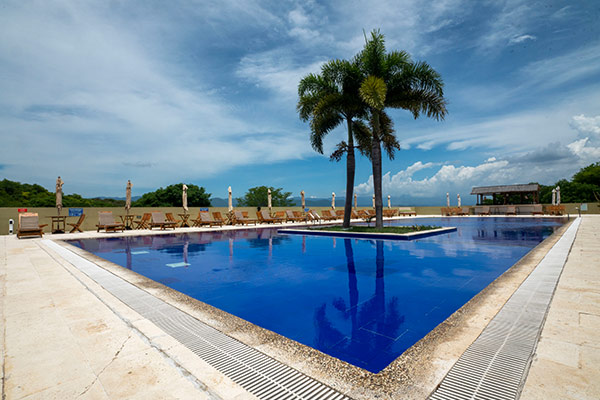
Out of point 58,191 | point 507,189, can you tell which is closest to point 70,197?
point 58,191

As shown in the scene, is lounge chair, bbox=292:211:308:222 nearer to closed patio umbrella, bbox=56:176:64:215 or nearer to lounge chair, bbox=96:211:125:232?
lounge chair, bbox=96:211:125:232

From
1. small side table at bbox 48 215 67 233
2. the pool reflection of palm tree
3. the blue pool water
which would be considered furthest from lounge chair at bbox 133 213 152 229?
the pool reflection of palm tree

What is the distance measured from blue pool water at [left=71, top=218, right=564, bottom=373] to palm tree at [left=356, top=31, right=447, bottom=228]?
5.43 meters

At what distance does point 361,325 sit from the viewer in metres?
2.76

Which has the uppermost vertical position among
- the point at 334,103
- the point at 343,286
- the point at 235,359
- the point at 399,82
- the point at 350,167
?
the point at 399,82

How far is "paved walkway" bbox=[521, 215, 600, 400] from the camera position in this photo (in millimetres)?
1454

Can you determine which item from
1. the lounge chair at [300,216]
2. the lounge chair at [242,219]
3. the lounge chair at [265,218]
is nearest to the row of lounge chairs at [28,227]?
the lounge chair at [242,219]

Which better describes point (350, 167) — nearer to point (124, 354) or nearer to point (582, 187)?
point (124, 354)

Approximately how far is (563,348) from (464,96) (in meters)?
19.4

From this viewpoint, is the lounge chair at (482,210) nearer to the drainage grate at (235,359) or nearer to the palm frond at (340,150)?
the palm frond at (340,150)

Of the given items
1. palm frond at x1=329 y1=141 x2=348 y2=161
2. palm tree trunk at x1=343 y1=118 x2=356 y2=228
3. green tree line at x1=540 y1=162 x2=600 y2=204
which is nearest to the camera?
palm tree trunk at x1=343 y1=118 x2=356 y2=228

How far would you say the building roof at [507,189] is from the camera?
31.1 m

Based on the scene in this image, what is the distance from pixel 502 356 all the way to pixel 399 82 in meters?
11.6

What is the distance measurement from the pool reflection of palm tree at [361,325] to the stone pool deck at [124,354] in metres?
1.03
